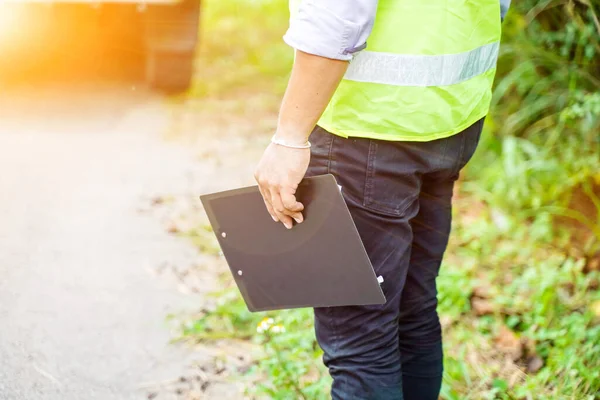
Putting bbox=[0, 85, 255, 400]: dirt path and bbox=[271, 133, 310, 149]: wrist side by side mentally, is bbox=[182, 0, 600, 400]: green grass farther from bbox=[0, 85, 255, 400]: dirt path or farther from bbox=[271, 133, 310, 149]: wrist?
bbox=[271, 133, 310, 149]: wrist

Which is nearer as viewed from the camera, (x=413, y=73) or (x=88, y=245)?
(x=413, y=73)

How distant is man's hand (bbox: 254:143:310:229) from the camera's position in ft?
4.57

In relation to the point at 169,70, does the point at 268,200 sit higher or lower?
higher

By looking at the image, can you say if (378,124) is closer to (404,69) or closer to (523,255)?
(404,69)

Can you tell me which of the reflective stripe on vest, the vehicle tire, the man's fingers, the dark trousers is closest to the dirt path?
the vehicle tire

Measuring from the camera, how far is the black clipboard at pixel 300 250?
147 centimetres

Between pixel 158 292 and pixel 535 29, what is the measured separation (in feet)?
7.62

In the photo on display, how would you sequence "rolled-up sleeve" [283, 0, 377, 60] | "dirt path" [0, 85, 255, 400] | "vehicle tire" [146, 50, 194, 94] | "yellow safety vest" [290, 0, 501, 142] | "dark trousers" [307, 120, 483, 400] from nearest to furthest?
"rolled-up sleeve" [283, 0, 377, 60]
"yellow safety vest" [290, 0, 501, 142]
"dark trousers" [307, 120, 483, 400]
"dirt path" [0, 85, 255, 400]
"vehicle tire" [146, 50, 194, 94]

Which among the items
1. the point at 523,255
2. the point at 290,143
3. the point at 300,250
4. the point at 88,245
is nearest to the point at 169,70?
the point at 88,245

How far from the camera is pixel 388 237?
1526 millimetres

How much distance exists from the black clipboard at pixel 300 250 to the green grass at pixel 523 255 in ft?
2.05

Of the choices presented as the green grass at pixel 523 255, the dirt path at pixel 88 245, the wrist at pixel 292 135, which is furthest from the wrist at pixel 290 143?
the dirt path at pixel 88 245

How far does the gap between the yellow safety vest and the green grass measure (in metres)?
0.98

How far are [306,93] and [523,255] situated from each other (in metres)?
2.16
